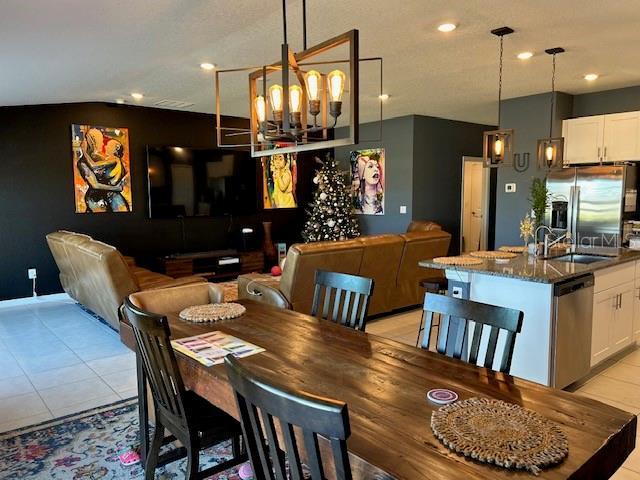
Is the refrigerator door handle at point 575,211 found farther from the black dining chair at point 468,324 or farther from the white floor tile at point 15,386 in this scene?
the white floor tile at point 15,386

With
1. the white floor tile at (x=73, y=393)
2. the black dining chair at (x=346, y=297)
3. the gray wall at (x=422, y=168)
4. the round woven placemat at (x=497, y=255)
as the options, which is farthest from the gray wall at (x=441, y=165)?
the white floor tile at (x=73, y=393)

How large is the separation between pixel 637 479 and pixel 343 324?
167 cm

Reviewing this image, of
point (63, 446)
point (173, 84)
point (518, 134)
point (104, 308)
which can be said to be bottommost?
point (63, 446)

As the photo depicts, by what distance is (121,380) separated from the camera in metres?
3.71

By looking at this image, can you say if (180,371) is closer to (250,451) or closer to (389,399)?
(250,451)

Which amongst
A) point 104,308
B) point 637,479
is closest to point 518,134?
point 637,479

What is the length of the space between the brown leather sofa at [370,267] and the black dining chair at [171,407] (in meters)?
2.03

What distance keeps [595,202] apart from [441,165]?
327 centimetres

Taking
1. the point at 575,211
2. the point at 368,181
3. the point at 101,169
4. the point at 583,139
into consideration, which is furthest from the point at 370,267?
the point at 101,169

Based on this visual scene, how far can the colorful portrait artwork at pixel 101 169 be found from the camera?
662 cm

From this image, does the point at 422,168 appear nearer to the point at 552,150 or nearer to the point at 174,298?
the point at 552,150

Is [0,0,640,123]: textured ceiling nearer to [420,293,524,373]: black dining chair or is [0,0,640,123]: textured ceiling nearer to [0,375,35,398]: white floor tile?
[420,293,524,373]: black dining chair

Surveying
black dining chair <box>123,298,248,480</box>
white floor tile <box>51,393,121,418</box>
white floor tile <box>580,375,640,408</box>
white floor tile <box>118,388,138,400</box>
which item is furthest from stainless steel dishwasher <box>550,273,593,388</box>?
white floor tile <box>51,393,121,418</box>

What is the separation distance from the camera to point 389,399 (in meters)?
1.51
